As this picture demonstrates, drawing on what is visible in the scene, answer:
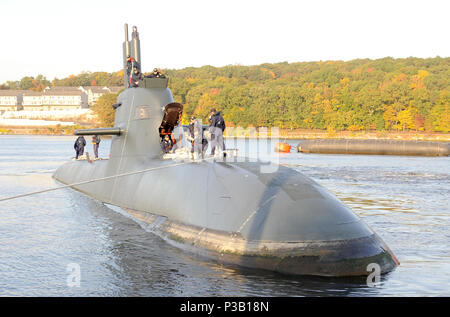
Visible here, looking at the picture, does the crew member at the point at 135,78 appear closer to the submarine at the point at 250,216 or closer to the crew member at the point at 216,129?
the submarine at the point at 250,216

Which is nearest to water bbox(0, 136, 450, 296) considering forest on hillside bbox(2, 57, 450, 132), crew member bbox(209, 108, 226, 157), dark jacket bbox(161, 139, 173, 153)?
dark jacket bbox(161, 139, 173, 153)

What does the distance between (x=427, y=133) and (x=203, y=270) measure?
371 feet

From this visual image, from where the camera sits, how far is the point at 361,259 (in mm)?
10164

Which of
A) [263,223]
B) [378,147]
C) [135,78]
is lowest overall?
[378,147]

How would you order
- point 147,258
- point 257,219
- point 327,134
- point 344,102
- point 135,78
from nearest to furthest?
point 257,219, point 147,258, point 135,78, point 327,134, point 344,102

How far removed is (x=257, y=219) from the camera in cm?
1073

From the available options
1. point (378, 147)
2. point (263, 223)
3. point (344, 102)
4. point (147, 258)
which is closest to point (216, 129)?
point (147, 258)

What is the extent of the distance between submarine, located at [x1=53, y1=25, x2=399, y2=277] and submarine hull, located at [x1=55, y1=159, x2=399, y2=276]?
0.02 meters

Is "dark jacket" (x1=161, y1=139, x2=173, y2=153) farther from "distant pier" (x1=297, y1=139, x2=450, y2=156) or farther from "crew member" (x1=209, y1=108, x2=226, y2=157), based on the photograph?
"distant pier" (x1=297, y1=139, x2=450, y2=156)

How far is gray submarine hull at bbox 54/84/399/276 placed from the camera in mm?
10141

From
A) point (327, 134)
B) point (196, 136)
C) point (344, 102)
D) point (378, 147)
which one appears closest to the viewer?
point (196, 136)

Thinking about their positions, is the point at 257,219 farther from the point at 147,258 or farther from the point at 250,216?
the point at 147,258

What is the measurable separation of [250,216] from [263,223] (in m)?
0.38
